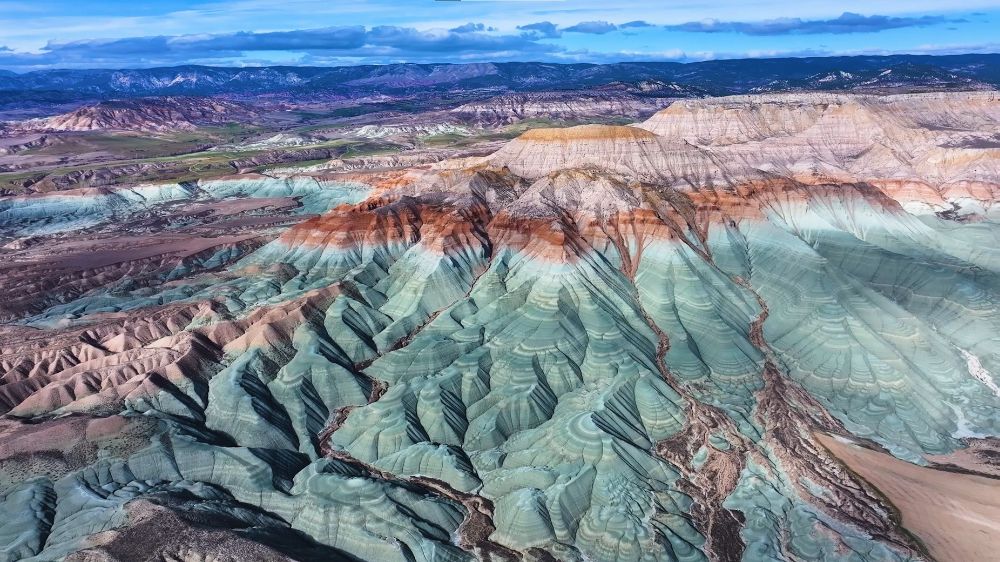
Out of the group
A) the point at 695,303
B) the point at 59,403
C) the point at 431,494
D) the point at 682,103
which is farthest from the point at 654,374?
the point at 682,103

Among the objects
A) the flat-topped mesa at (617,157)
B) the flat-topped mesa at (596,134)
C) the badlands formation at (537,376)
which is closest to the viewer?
the badlands formation at (537,376)

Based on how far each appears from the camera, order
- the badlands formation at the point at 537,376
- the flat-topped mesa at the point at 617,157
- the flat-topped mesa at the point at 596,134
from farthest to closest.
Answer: the flat-topped mesa at the point at 596,134
the flat-topped mesa at the point at 617,157
the badlands formation at the point at 537,376

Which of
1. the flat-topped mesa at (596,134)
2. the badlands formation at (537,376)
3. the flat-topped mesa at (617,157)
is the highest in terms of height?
the flat-topped mesa at (596,134)

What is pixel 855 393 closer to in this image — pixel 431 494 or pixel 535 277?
pixel 535 277

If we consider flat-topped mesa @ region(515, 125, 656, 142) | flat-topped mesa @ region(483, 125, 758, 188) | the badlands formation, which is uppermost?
flat-topped mesa @ region(515, 125, 656, 142)

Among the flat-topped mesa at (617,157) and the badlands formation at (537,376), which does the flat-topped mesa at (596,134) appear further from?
the badlands formation at (537,376)

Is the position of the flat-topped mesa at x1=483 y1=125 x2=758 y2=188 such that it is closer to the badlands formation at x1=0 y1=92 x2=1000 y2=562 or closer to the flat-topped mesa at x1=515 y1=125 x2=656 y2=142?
the flat-topped mesa at x1=515 y1=125 x2=656 y2=142

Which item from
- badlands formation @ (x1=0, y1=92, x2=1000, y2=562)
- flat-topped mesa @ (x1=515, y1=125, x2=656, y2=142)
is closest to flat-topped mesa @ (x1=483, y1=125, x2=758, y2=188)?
flat-topped mesa @ (x1=515, y1=125, x2=656, y2=142)

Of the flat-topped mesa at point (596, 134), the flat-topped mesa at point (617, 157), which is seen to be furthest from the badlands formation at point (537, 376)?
the flat-topped mesa at point (596, 134)
